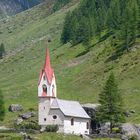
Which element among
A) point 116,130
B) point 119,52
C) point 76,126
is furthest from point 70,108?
point 119,52

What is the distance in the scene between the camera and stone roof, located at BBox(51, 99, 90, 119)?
100875 millimetres

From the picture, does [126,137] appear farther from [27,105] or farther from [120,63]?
[120,63]

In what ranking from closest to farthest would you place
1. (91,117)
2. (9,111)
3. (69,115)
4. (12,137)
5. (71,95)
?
(12,137) < (69,115) < (91,117) < (9,111) < (71,95)

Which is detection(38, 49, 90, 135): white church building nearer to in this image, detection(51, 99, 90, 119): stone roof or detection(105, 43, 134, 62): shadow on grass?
detection(51, 99, 90, 119): stone roof

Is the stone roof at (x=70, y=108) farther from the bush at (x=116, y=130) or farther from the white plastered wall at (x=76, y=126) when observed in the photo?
the bush at (x=116, y=130)

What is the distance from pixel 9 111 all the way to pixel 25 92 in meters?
19.2

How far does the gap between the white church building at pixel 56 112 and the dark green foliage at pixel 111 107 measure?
173 inches

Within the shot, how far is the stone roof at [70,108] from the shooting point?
101 meters

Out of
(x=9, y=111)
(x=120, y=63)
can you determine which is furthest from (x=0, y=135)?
(x=120, y=63)

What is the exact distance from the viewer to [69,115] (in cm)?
10044

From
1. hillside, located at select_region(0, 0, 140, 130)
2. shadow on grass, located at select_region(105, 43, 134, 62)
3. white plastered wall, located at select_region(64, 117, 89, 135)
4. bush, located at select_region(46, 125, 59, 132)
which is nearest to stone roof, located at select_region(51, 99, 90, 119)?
white plastered wall, located at select_region(64, 117, 89, 135)

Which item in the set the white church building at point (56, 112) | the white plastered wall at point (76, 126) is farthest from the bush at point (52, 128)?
the white plastered wall at point (76, 126)

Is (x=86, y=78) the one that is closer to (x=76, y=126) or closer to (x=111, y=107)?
(x=76, y=126)

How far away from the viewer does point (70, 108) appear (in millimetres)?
104000
